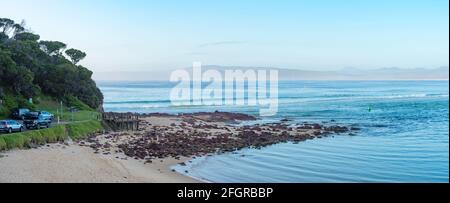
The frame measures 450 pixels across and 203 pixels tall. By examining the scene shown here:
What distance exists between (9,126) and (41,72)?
91.8ft

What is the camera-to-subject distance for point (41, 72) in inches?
2213

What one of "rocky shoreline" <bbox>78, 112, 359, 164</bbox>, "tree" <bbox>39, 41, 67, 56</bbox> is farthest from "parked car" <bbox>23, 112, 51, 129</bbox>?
"tree" <bbox>39, 41, 67, 56</bbox>

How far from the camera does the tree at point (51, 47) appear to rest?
227ft

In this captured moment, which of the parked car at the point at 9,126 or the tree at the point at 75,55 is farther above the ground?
the tree at the point at 75,55

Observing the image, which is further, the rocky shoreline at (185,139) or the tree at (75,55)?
the tree at (75,55)

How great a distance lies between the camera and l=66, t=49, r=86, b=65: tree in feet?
236

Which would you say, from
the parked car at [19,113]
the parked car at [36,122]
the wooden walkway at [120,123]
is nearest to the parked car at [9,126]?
the parked car at [36,122]

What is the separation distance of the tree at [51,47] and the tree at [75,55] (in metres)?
1.75

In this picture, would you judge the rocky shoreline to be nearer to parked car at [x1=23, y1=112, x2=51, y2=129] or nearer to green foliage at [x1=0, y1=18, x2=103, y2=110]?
parked car at [x1=23, y1=112, x2=51, y2=129]

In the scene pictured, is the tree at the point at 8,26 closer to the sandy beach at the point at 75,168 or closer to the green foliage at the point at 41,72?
the green foliage at the point at 41,72
